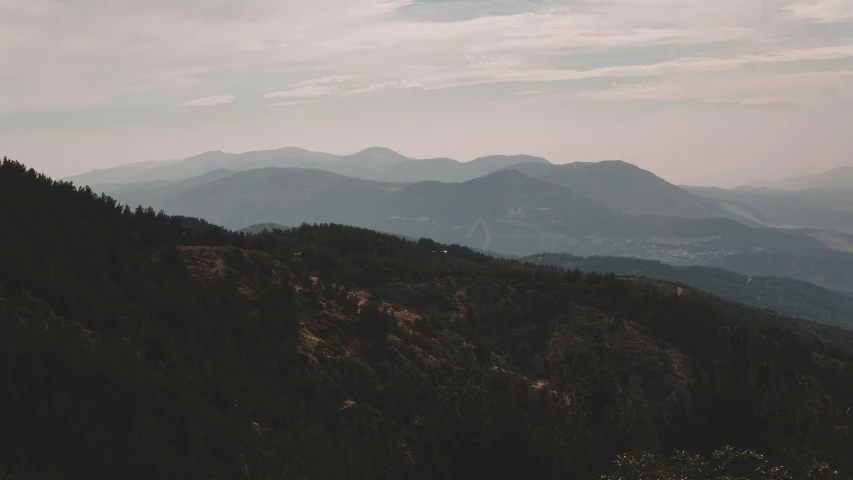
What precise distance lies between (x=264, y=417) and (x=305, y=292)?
3621 centimetres

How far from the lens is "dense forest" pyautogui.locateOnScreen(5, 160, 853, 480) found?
41303 mm

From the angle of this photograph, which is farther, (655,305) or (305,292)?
(655,305)

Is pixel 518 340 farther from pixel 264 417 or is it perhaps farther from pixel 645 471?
pixel 645 471

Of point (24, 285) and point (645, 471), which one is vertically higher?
point (24, 285)

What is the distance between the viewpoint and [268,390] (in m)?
60.6

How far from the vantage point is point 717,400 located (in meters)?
55.6

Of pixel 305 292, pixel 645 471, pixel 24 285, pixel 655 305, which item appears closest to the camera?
pixel 645 471

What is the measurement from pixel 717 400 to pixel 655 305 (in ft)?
307

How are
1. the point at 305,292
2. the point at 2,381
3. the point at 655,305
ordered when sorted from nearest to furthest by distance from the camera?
the point at 2,381 → the point at 305,292 → the point at 655,305

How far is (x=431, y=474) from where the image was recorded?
1924 inches

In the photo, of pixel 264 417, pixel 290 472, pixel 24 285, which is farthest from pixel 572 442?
pixel 24 285

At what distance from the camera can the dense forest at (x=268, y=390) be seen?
41.3 metres

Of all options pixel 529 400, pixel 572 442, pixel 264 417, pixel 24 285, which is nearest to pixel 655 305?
pixel 529 400

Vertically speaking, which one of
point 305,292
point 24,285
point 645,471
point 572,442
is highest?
point 24,285
